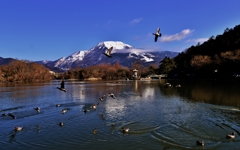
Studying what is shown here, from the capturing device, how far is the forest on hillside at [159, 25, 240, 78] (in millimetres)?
63500

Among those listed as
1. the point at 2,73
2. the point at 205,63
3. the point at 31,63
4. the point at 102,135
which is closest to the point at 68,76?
the point at 31,63

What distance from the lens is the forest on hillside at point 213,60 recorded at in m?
63.5

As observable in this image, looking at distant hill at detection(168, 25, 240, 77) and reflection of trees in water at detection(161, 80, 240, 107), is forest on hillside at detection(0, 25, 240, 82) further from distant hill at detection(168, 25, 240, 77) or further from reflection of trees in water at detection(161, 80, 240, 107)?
reflection of trees in water at detection(161, 80, 240, 107)

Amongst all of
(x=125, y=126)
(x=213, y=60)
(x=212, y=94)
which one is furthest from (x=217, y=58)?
(x=125, y=126)

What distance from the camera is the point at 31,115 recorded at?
734 inches

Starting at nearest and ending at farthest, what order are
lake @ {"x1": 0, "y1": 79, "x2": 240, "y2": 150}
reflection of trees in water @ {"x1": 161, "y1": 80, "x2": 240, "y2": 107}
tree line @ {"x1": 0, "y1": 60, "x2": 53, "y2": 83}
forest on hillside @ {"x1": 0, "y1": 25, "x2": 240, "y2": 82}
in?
lake @ {"x1": 0, "y1": 79, "x2": 240, "y2": 150} < reflection of trees in water @ {"x1": 161, "y1": 80, "x2": 240, "y2": 107} < forest on hillside @ {"x1": 0, "y1": 25, "x2": 240, "y2": 82} < tree line @ {"x1": 0, "y1": 60, "x2": 53, "y2": 83}

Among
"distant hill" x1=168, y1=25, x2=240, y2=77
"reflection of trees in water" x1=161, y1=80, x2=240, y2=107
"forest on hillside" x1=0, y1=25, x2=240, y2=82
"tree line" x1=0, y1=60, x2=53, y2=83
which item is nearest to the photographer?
"reflection of trees in water" x1=161, y1=80, x2=240, y2=107

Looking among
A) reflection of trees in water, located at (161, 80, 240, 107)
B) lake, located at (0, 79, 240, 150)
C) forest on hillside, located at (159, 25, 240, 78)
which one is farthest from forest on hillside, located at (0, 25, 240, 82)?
lake, located at (0, 79, 240, 150)

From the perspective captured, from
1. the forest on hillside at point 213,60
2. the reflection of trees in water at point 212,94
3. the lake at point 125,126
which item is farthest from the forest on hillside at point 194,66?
the lake at point 125,126

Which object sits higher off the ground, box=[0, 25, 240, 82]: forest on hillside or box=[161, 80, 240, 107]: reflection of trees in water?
box=[0, 25, 240, 82]: forest on hillside

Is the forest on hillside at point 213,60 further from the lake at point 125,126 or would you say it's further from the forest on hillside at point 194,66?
the lake at point 125,126

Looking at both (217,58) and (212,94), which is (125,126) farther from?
(217,58)

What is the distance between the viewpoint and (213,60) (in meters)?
69.4

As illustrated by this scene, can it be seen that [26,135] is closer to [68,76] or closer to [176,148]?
[176,148]
